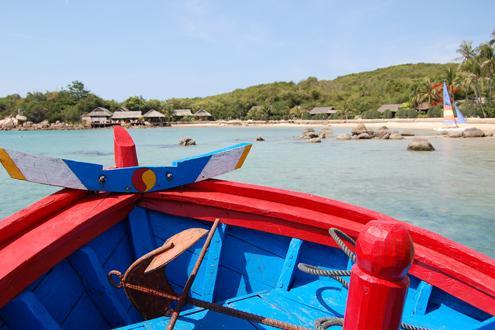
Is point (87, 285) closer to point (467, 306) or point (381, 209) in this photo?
point (467, 306)

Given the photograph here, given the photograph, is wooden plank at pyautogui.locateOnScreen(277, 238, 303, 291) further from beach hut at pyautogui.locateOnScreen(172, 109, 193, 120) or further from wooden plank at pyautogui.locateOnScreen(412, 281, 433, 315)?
beach hut at pyautogui.locateOnScreen(172, 109, 193, 120)

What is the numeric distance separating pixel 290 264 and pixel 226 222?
0.51m

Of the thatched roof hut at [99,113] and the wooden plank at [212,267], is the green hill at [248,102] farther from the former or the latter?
the wooden plank at [212,267]

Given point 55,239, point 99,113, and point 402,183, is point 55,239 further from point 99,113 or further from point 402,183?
point 99,113

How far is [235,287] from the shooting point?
249 cm

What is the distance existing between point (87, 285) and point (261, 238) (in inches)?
44.2

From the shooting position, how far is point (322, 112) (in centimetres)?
7119

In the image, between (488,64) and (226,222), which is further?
(488,64)

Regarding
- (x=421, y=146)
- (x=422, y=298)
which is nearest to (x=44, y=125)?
(x=421, y=146)

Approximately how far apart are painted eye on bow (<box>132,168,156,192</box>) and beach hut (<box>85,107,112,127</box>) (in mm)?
83321

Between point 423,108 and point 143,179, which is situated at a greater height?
point 143,179

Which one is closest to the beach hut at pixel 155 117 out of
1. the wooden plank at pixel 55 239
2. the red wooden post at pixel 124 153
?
the red wooden post at pixel 124 153

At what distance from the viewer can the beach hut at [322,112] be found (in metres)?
69.7

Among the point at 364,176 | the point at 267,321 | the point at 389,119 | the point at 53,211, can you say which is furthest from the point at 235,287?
the point at 389,119
